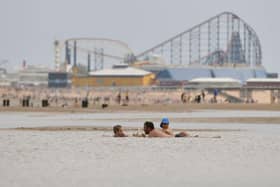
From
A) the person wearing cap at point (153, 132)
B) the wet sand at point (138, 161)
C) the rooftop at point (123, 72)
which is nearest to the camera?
the wet sand at point (138, 161)

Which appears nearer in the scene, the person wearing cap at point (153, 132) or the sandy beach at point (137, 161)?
the sandy beach at point (137, 161)

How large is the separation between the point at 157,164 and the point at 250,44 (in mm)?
140246

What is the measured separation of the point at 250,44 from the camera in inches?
6156

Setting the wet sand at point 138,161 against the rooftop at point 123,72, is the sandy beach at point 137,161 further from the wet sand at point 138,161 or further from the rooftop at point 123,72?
the rooftop at point 123,72

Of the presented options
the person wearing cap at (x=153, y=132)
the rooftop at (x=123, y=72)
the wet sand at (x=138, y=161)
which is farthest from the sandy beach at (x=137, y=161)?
the rooftop at (x=123, y=72)

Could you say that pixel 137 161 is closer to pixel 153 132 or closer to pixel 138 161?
pixel 138 161

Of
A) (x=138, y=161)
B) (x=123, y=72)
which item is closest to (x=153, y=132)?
(x=138, y=161)

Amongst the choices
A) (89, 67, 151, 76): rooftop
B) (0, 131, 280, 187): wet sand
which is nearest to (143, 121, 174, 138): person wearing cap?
(0, 131, 280, 187): wet sand

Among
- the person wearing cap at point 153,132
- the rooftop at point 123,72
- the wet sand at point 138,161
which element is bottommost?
the wet sand at point 138,161

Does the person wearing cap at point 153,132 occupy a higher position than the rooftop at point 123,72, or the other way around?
the rooftop at point 123,72

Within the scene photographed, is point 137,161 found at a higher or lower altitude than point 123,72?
lower

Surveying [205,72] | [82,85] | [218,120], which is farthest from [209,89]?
[218,120]

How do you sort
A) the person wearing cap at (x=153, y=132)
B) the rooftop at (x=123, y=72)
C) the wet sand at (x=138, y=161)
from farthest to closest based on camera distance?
1. the rooftop at (x=123, y=72)
2. the person wearing cap at (x=153, y=132)
3. the wet sand at (x=138, y=161)

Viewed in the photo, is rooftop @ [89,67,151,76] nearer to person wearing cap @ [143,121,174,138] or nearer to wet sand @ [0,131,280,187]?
wet sand @ [0,131,280,187]
